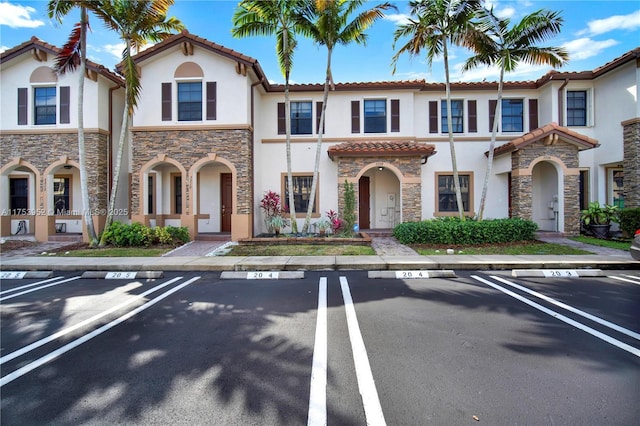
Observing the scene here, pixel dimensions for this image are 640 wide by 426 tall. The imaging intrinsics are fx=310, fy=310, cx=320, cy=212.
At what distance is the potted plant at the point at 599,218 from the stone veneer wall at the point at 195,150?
14510 mm

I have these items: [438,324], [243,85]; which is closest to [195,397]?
[438,324]

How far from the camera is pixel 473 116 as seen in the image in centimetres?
1522

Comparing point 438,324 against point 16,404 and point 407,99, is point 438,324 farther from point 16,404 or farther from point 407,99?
point 407,99

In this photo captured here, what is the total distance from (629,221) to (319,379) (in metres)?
15.4

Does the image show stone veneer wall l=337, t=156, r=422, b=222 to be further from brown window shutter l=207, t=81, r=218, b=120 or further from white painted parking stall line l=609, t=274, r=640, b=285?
white painted parking stall line l=609, t=274, r=640, b=285

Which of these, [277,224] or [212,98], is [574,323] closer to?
[277,224]

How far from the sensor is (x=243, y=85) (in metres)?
13.0

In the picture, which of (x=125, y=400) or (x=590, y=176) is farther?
(x=590, y=176)

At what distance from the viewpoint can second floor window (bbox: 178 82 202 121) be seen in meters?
13.3

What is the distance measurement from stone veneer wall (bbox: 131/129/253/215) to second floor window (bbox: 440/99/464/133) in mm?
9476

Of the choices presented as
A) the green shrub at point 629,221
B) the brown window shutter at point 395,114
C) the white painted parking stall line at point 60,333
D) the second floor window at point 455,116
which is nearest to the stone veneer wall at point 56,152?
the white painted parking stall line at point 60,333

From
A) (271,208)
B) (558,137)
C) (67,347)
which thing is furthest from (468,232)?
(67,347)

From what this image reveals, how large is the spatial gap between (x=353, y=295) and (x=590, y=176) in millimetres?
15442

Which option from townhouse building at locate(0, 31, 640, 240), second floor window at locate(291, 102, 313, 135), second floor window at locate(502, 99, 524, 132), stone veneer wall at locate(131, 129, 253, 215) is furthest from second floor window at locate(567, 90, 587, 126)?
stone veneer wall at locate(131, 129, 253, 215)
